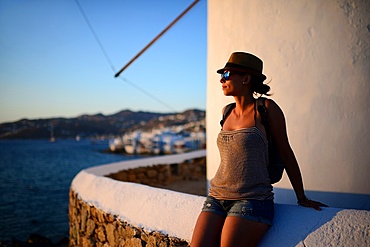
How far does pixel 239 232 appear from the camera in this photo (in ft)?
4.90

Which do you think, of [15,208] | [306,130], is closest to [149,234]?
[306,130]

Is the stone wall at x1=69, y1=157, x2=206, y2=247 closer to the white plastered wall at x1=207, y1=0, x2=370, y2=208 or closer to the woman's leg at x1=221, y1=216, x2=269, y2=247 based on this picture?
the woman's leg at x1=221, y1=216, x2=269, y2=247

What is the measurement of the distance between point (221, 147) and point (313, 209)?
0.63m

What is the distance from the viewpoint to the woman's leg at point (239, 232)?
4.87 ft

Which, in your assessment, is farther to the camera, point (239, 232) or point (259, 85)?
point (259, 85)

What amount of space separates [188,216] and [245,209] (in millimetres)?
726

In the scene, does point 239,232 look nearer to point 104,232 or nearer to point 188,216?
point 188,216

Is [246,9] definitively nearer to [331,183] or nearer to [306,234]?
[331,183]

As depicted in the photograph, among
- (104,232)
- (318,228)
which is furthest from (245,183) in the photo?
(104,232)

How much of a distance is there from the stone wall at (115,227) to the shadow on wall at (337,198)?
53.9 inches

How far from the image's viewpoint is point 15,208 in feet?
59.7

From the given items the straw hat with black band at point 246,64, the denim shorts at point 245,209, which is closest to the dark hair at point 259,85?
the straw hat with black band at point 246,64

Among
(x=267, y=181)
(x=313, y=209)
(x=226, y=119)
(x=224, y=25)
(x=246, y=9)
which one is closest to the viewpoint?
(x=267, y=181)

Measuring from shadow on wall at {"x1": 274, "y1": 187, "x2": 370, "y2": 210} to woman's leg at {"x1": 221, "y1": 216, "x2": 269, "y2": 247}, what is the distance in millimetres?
Answer: 1589
